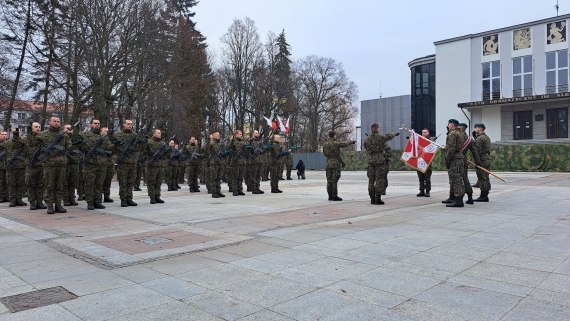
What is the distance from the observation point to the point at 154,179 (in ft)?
39.2

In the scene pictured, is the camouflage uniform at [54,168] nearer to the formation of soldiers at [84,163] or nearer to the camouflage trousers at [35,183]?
the formation of soldiers at [84,163]

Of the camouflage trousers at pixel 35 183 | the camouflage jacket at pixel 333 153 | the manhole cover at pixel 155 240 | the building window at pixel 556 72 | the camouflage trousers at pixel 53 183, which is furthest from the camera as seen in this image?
the building window at pixel 556 72

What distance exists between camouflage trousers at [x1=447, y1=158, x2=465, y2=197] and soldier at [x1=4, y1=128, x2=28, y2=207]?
38.8ft

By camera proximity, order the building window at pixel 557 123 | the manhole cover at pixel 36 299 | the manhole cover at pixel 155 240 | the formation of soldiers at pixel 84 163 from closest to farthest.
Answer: the manhole cover at pixel 36 299 → the manhole cover at pixel 155 240 → the formation of soldiers at pixel 84 163 → the building window at pixel 557 123

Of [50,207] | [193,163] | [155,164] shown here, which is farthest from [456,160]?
[193,163]

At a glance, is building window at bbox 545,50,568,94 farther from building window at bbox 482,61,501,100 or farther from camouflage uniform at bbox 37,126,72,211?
camouflage uniform at bbox 37,126,72,211

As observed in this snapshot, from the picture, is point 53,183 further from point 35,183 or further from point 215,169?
point 215,169

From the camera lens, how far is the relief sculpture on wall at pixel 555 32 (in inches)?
1423

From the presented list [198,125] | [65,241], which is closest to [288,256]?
[65,241]

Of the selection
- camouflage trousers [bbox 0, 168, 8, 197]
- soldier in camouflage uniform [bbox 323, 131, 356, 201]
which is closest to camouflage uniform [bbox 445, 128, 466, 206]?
soldier in camouflage uniform [bbox 323, 131, 356, 201]

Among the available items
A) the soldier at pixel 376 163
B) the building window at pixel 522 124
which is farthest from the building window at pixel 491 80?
the soldier at pixel 376 163

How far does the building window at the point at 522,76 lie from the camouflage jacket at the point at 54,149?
39271 millimetres

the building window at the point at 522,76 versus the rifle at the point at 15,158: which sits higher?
the building window at the point at 522,76

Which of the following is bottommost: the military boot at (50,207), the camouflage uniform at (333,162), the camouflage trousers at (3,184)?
the military boot at (50,207)
